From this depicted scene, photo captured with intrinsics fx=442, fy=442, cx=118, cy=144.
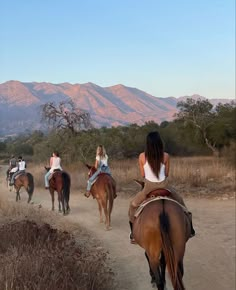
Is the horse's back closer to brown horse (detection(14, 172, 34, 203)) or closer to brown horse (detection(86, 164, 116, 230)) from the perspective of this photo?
brown horse (detection(86, 164, 116, 230))

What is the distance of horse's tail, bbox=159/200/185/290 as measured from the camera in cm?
581

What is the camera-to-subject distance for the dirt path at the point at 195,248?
8.30 metres

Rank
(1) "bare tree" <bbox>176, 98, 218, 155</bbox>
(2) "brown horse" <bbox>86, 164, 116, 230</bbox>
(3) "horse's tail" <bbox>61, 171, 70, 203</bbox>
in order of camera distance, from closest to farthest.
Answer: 1. (2) "brown horse" <bbox>86, 164, 116, 230</bbox>
2. (3) "horse's tail" <bbox>61, 171, 70, 203</bbox>
3. (1) "bare tree" <bbox>176, 98, 218, 155</bbox>

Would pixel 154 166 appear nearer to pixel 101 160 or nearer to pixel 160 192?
pixel 160 192

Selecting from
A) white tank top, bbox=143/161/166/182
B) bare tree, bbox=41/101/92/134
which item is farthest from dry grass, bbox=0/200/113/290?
bare tree, bbox=41/101/92/134

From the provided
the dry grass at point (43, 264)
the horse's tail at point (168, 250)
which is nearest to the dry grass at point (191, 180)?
the dry grass at point (43, 264)

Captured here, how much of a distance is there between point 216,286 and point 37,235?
3.66 metres

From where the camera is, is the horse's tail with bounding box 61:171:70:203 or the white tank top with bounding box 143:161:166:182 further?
the horse's tail with bounding box 61:171:70:203

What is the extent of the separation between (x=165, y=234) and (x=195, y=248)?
17.6 ft

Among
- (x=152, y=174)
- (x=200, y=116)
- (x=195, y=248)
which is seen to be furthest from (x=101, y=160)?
(x=200, y=116)

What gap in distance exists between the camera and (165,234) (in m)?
5.79

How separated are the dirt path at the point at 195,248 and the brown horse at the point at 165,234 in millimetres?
1927

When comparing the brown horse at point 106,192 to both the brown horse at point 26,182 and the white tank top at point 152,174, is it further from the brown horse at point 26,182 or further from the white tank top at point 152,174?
the brown horse at point 26,182

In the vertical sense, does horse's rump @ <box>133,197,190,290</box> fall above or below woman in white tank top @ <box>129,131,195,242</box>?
below
